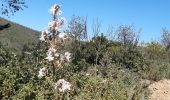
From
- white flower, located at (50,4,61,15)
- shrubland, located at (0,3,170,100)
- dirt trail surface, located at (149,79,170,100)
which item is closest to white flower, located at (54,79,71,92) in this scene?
shrubland, located at (0,3,170,100)

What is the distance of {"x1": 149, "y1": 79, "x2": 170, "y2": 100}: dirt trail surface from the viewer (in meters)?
14.9

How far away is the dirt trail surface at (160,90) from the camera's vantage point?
1486 cm

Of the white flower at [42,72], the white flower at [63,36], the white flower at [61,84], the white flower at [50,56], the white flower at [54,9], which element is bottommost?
the white flower at [61,84]

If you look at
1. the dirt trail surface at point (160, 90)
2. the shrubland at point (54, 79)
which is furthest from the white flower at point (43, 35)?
the dirt trail surface at point (160, 90)

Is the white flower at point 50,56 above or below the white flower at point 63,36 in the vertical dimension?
below

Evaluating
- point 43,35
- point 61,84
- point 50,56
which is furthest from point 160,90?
point 43,35

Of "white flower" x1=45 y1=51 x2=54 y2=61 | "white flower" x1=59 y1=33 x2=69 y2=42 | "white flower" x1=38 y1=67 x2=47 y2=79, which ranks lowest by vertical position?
"white flower" x1=38 y1=67 x2=47 y2=79

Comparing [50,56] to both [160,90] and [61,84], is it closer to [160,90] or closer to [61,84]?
[61,84]

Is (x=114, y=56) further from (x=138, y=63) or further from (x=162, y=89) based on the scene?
(x=162, y=89)

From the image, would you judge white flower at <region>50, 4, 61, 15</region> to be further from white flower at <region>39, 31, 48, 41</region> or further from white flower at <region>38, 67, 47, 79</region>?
white flower at <region>38, 67, 47, 79</region>

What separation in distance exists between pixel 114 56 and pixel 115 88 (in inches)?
372

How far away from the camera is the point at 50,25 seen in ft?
14.5

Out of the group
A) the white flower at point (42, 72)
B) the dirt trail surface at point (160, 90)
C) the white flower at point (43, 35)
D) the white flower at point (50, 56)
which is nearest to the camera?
the white flower at point (43, 35)

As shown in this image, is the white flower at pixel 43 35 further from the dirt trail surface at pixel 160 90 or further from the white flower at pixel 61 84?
the dirt trail surface at pixel 160 90
